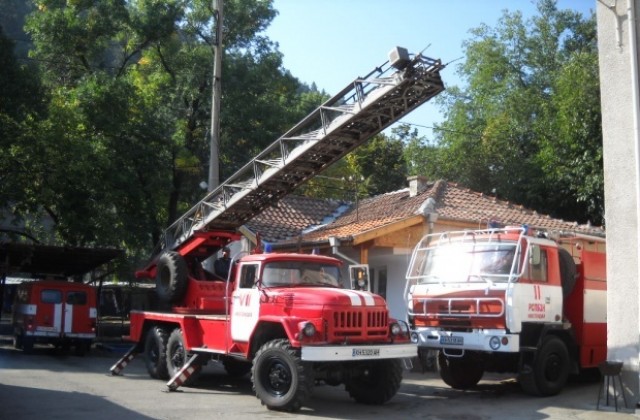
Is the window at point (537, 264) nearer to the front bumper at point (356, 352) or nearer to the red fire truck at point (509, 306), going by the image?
the red fire truck at point (509, 306)

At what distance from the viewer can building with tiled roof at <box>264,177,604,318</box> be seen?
1747cm

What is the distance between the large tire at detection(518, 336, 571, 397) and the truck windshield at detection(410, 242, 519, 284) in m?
1.41

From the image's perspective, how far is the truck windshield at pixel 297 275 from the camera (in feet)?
39.5

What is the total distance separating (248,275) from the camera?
12.3 metres

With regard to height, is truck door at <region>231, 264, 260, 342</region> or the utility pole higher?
the utility pole

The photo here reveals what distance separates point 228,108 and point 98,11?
543 centimetres

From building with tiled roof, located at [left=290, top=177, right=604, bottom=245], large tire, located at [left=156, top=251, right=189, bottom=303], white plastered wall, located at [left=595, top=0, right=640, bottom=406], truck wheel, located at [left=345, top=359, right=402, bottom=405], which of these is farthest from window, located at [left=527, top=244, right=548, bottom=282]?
large tire, located at [left=156, top=251, right=189, bottom=303]

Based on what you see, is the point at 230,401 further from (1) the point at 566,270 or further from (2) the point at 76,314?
(2) the point at 76,314

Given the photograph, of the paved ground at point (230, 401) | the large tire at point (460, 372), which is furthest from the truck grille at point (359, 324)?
the large tire at point (460, 372)

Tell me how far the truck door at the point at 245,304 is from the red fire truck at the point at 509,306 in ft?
10.0

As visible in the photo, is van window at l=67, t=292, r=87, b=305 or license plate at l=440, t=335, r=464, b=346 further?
van window at l=67, t=292, r=87, b=305

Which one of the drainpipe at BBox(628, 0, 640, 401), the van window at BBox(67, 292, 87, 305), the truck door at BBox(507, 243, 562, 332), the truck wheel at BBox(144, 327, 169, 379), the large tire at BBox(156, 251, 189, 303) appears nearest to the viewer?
the drainpipe at BBox(628, 0, 640, 401)

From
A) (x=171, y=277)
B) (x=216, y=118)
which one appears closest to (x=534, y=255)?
(x=171, y=277)

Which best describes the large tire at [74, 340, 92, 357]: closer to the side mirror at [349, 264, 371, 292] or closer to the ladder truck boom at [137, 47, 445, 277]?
the ladder truck boom at [137, 47, 445, 277]
